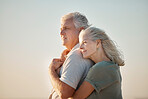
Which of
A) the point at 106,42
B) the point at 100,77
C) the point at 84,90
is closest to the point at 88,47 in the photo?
the point at 106,42

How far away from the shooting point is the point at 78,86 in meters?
2.54

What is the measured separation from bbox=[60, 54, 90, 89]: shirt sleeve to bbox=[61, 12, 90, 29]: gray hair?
57 cm

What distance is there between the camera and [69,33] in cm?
299

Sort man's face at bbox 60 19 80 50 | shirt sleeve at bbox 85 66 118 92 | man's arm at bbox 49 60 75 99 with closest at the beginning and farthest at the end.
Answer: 1. shirt sleeve at bbox 85 66 118 92
2. man's arm at bbox 49 60 75 99
3. man's face at bbox 60 19 80 50

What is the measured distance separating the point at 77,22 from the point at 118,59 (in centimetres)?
77

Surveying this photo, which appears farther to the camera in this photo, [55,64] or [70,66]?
[55,64]

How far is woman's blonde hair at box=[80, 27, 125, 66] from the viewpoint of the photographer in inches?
98.9

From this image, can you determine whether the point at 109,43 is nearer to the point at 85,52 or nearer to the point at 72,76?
the point at 85,52

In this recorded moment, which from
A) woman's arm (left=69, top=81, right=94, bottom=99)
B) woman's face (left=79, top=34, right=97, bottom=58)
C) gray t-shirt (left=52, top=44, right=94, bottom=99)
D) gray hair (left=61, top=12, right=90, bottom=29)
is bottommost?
woman's arm (left=69, top=81, right=94, bottom=99)

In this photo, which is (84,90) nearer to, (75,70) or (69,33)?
(75,70)

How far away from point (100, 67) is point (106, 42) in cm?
37

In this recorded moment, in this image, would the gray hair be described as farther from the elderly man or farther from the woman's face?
the woman's face

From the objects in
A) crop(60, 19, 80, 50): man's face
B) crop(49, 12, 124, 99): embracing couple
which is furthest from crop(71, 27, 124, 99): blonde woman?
crop(60, 19, 80, 50): man's face

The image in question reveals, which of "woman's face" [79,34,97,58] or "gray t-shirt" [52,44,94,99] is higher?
"woman's face" [79,34,97,58]
